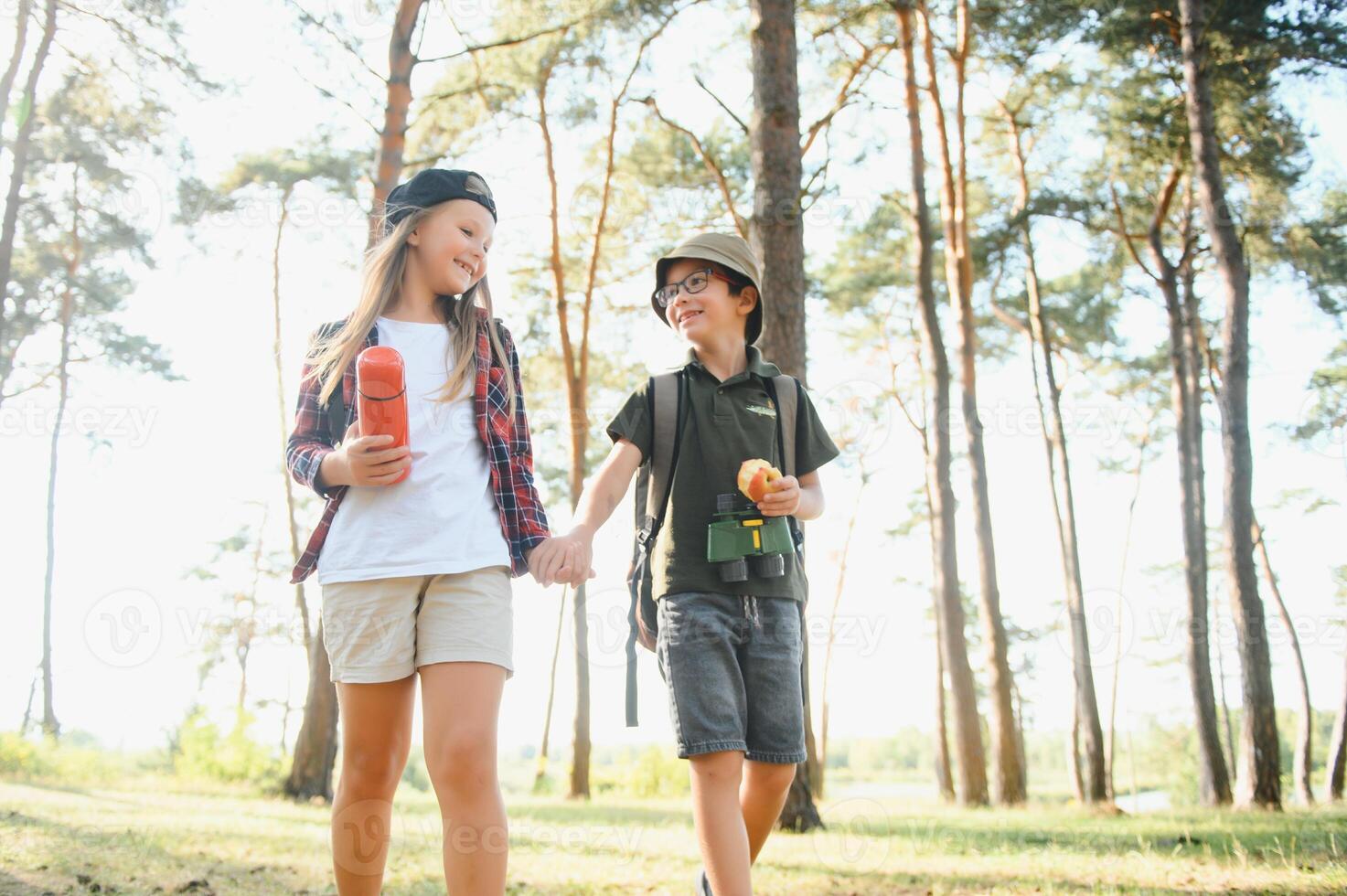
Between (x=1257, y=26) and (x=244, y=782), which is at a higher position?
(x=1257, y=26)

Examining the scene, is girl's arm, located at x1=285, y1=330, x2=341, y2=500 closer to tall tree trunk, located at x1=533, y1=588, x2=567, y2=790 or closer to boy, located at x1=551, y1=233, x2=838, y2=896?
boy, located at x1=551, y1=233, x2=838, y2=896

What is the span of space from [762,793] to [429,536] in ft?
3.67

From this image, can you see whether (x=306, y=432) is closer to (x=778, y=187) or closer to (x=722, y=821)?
(x=722, y=821)

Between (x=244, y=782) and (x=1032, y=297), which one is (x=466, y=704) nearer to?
(x=244, y=782)

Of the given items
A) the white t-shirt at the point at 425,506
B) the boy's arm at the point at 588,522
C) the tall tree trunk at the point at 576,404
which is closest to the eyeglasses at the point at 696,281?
the boy's arm at the point at 588,522

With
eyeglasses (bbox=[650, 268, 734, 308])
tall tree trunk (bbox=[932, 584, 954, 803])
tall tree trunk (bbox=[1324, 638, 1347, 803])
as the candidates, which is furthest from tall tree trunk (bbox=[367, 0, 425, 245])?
tall tree trunk (bbox=[1324, 638, 1347, 803])

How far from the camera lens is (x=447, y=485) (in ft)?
8.04

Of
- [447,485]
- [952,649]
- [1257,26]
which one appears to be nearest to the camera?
[447,485]

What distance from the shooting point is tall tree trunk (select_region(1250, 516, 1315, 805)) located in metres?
15.1

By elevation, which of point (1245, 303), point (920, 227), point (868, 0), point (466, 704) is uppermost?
point (868, 0)

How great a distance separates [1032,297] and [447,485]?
48.6 feet

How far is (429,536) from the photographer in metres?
2.36

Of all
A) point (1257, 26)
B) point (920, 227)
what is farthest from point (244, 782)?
point (1257, 26)

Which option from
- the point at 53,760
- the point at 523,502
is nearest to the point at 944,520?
the point at 523,502
